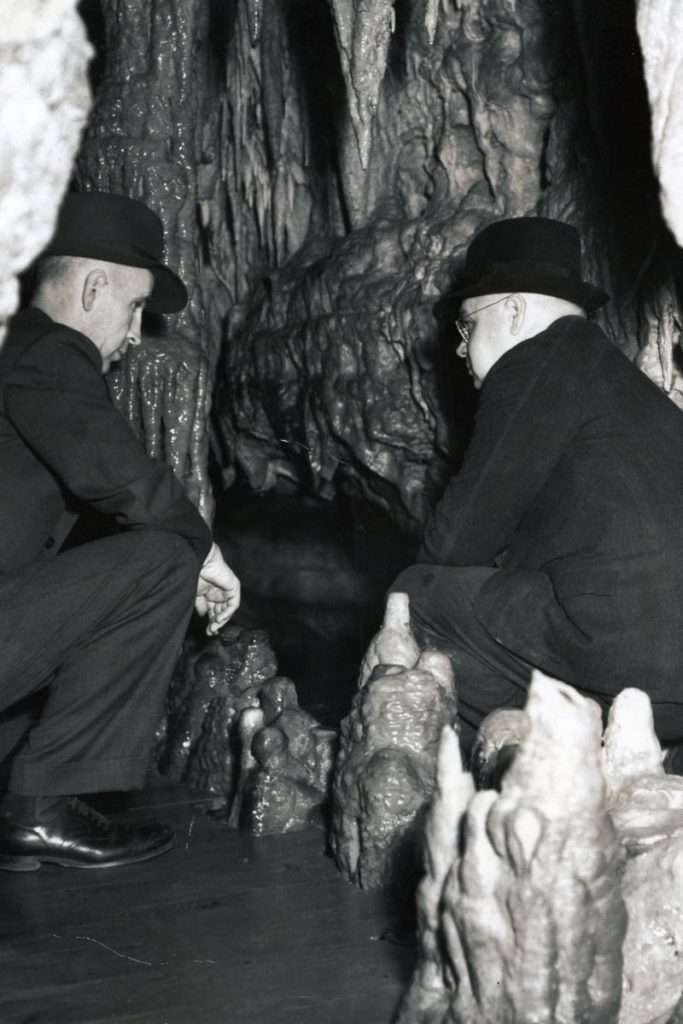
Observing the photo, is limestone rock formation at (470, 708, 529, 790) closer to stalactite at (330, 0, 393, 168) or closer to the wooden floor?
the wooden floor

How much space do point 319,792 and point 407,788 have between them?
707 mm

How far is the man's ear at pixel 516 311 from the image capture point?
11.1 ft

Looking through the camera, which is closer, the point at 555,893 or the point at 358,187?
the point at 555,893

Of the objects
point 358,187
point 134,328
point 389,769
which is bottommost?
point 389,769

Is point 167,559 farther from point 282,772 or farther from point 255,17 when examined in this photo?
point 255,17

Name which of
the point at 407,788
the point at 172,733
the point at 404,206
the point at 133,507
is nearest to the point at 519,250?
the point at 133,507

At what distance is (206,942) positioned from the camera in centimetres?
273

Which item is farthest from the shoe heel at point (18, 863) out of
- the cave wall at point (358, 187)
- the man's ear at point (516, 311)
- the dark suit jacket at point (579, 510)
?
the man's ear at point (516, 311)

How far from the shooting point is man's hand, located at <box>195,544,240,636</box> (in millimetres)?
3557

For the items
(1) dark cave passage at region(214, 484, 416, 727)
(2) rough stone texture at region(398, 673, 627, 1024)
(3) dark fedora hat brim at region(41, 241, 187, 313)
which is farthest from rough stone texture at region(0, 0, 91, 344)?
(1) dark cave passage at region(214, 484, 416, 727)

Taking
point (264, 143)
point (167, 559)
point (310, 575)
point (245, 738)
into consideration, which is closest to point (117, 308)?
point (167, 559)

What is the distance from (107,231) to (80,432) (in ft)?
2.20

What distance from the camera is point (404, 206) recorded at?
5105 mm

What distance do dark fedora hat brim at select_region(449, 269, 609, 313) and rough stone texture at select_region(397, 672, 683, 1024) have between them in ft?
5.02
